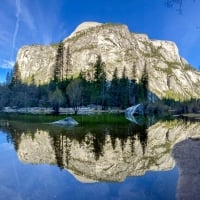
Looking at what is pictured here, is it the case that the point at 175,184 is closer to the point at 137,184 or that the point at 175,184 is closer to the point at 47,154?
the point at 137,184

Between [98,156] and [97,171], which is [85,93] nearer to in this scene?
[98,156]

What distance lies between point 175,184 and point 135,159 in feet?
21.0

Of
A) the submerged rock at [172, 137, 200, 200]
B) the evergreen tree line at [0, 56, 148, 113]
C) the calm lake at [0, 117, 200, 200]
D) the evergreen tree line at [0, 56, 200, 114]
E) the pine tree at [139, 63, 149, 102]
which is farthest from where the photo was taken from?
the pine tree at [139, 63, 149, 102]

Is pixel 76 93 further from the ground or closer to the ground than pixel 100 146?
further from the ground

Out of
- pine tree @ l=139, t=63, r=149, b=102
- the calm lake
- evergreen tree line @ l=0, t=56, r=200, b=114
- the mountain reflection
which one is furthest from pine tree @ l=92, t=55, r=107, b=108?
the calm lake

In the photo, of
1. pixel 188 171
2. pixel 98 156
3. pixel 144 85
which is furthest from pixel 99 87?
pixel 188 171

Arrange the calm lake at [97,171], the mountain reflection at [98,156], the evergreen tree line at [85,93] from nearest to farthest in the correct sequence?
the calm lake at [97,171]
the mountain reflection at [98,156]
the evergreen tree line at [85,93]

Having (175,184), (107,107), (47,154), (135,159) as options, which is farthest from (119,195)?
(107,107)

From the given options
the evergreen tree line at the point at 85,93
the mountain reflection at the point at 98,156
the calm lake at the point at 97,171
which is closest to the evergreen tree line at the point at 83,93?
the evergreen tree line at the point at 85,93

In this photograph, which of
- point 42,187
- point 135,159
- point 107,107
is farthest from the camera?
point 107,107

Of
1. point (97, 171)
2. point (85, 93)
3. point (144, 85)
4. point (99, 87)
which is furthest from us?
point (144, 85)

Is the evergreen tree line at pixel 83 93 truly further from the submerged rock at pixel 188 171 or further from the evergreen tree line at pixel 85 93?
the submerged rock at pixel 188 171

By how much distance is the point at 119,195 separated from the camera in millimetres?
13188

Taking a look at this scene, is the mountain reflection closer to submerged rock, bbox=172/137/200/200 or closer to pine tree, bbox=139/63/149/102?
submerged rock, bbox=172/137/200/200
